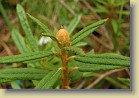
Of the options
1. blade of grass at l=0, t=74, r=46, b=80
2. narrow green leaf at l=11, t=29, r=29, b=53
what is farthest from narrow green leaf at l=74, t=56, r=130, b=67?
narrow green leaf at l=11, t=29, r=29, b=53

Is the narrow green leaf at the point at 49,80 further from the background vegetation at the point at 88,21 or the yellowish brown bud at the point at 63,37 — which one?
the background vegetation at the point at 88,21

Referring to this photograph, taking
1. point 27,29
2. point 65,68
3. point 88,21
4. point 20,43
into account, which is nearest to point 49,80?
point 65,68

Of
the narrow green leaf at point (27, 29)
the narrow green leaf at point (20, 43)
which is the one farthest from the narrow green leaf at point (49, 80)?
the narrow green leaf at point (20, 43)

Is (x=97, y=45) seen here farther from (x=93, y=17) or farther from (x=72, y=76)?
(x=72, y=76)

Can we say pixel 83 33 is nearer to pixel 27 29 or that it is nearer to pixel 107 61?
pixel 107 61

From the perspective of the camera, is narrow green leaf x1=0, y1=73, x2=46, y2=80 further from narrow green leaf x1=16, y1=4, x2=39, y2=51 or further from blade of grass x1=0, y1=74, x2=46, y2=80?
narrow green leaf x1=16, y1=4, x2=39, y2=51

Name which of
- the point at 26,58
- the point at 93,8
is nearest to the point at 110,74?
the point at 93,8

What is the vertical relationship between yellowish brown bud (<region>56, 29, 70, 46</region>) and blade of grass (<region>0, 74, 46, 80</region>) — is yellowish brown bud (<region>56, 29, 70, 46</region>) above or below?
above

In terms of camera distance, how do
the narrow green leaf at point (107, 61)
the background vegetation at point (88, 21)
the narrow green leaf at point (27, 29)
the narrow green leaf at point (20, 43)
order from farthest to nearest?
1. the background vegetation at point (88, 21)
2. the narrow green leaf at point (20, 43)
3. the narrow green leaf at point (27, 29)
4. the narrow green leaf at point (107, 61)

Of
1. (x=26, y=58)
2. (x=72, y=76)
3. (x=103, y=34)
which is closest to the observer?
(x=26, y=58)
